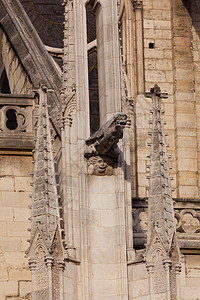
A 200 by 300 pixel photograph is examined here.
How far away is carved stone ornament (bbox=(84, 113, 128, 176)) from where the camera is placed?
17250mm

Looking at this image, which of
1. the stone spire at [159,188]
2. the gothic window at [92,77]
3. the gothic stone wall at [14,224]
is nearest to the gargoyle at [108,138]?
the stone spire at [159,188]

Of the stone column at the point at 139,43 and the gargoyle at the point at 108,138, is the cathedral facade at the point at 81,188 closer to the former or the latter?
the gargoyle at the point at 108,138

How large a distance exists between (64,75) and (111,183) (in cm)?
136

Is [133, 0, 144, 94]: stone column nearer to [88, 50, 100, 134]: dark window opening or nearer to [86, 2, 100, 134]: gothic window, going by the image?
[86, 2, 100, 134]: gothic window

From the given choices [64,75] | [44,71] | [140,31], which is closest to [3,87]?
[140,31]

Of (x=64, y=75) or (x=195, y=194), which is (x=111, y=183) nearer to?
(x=64, y=75)

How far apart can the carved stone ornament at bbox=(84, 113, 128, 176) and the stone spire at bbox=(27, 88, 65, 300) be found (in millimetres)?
503

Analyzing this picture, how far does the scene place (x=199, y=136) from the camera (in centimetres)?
2292

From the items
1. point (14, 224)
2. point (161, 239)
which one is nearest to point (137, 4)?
point (14, 224)

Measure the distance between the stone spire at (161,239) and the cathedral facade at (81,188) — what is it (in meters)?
0.01

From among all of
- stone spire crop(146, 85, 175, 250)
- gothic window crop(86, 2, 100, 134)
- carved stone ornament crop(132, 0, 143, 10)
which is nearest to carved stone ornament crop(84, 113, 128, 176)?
stone spire crop(146, 85, 175, 250)

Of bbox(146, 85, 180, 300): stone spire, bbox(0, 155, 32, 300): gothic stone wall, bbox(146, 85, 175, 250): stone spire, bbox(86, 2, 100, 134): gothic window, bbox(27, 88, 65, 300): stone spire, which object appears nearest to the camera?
bbox(27, 88, 65, 300): stone spire

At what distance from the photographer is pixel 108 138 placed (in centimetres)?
1723

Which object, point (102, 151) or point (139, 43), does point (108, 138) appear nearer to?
point (102, 151)
